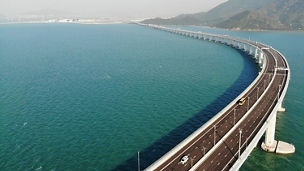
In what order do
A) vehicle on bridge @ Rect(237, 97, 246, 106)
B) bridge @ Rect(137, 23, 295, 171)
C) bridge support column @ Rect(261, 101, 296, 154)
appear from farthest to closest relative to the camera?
vehicle on bridge @ Rect(237, 97, 246, 106) < bridge support column @ Rect(261, 101, 296, 154) < bridge @ Rect(137, 23, 295, 171)

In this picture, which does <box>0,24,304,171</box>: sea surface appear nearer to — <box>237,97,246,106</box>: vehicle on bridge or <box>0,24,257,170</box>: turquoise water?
<box>0,24,257,170</box>: turquoise water

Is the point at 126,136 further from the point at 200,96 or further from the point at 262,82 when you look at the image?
the point at 262,82

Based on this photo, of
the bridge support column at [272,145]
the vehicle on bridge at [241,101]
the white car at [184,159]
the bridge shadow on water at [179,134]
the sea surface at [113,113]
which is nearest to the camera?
the white car at [184,159]

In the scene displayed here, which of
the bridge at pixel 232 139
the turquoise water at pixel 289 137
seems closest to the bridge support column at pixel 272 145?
the bridge at pixel 232 139

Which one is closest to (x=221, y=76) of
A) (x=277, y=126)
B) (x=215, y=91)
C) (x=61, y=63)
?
(x=215, y=91)

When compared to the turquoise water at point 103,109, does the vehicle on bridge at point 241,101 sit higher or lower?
higher

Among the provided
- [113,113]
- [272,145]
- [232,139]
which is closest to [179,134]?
[232,139]

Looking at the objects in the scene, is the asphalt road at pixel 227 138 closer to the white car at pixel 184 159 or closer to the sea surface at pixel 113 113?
the white car at pixel 184 159

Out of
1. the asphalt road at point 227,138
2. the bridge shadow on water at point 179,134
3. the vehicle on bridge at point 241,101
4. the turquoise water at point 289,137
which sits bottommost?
the turquoise water at point 289,137

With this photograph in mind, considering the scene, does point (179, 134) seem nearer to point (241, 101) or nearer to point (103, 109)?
point (241, 101)

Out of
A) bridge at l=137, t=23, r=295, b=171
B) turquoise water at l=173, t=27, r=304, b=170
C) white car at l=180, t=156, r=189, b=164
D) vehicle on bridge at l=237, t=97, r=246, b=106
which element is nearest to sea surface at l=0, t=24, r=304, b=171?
turquoise water at l=173, t=27, r=304, b=170

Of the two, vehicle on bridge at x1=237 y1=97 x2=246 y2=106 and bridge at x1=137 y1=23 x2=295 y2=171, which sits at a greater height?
vehicle on bridge at x1=237 y1=97 x2=246 y2=106
